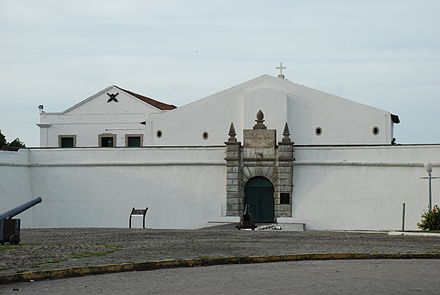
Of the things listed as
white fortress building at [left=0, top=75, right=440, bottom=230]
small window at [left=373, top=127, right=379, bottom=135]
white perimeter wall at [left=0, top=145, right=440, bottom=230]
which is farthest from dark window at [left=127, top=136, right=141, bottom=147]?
small window at [left=373, top=127, right=379, bottom=135]

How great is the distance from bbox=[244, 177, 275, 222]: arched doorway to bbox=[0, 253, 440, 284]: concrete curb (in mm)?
19782

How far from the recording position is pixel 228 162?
3481 cm

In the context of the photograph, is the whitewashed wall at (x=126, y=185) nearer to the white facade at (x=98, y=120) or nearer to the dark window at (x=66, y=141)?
the white facade at (x=98, y=120)

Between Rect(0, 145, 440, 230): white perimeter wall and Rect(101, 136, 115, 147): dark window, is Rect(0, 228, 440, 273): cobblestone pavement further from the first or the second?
Rect(101, 136, 115, 147): dark window

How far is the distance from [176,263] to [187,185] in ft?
74.3

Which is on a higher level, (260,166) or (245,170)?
(260,166)

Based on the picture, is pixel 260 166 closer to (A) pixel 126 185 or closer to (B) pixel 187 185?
(B) pixel 187 185

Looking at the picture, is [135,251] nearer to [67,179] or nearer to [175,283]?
[175,283]

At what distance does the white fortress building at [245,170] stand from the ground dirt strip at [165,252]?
1446cm

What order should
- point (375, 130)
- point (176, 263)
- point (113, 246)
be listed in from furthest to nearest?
point (375, 130), point (113, 246), point (176, 263)

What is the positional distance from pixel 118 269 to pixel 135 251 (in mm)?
2901

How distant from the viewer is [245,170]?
114 feet

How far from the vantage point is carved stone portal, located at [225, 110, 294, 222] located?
34.4m

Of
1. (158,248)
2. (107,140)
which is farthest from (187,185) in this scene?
(158,248)
